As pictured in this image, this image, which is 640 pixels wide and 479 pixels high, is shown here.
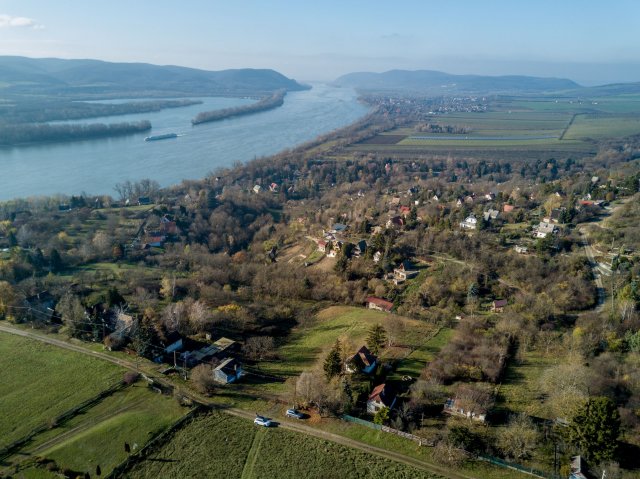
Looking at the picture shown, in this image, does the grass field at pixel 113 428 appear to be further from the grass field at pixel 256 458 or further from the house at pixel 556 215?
the house at pixel 556 215

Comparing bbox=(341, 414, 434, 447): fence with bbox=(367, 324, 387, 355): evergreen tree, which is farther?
bbox=(367, 324, 387, 355): evergreen tree

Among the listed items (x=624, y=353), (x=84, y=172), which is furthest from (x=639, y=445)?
(x=84, y=172)

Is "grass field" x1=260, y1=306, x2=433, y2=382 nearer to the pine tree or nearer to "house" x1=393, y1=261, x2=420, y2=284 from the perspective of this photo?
the pine tree

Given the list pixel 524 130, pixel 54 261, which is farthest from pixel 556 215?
pixel 524 130

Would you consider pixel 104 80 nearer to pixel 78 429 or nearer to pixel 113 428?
pixel 78 429

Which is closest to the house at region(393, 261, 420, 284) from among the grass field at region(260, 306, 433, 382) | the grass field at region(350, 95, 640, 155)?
the grass field at region(260, 306, 433, 382)

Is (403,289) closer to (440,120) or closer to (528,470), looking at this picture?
(528,470)
